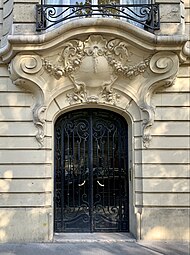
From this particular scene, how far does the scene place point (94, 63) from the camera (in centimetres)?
706

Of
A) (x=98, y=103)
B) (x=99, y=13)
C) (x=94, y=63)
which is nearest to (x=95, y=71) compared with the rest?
(x=94, y=63)

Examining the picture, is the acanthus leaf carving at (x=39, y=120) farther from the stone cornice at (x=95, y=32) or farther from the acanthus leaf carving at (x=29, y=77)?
the stone cornice at (x=95, y=32)

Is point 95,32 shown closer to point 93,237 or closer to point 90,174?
point 90,174

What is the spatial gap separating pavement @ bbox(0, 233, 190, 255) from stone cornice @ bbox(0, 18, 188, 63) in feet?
13.6

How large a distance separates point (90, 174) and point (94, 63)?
2612mm

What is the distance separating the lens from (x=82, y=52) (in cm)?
704

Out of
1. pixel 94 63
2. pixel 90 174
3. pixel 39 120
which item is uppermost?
pixel 94 63

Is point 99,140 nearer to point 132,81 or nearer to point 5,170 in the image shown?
point 132,81

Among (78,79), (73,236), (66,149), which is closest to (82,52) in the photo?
(78,79)

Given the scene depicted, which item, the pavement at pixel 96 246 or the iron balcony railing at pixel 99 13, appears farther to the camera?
the iron balcony railing at pixel 99 13

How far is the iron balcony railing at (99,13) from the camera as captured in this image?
7.05 metres

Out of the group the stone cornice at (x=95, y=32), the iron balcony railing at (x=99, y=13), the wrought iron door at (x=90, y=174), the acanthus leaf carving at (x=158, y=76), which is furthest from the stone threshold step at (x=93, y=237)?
the iron balcony railing at (x=99, y=13)

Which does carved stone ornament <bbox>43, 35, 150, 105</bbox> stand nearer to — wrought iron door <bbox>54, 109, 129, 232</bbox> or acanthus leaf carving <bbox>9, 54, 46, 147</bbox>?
acanthus leaf carving <bbox>9, 54, 46, 147</bbox>

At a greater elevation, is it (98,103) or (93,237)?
(98,103)
